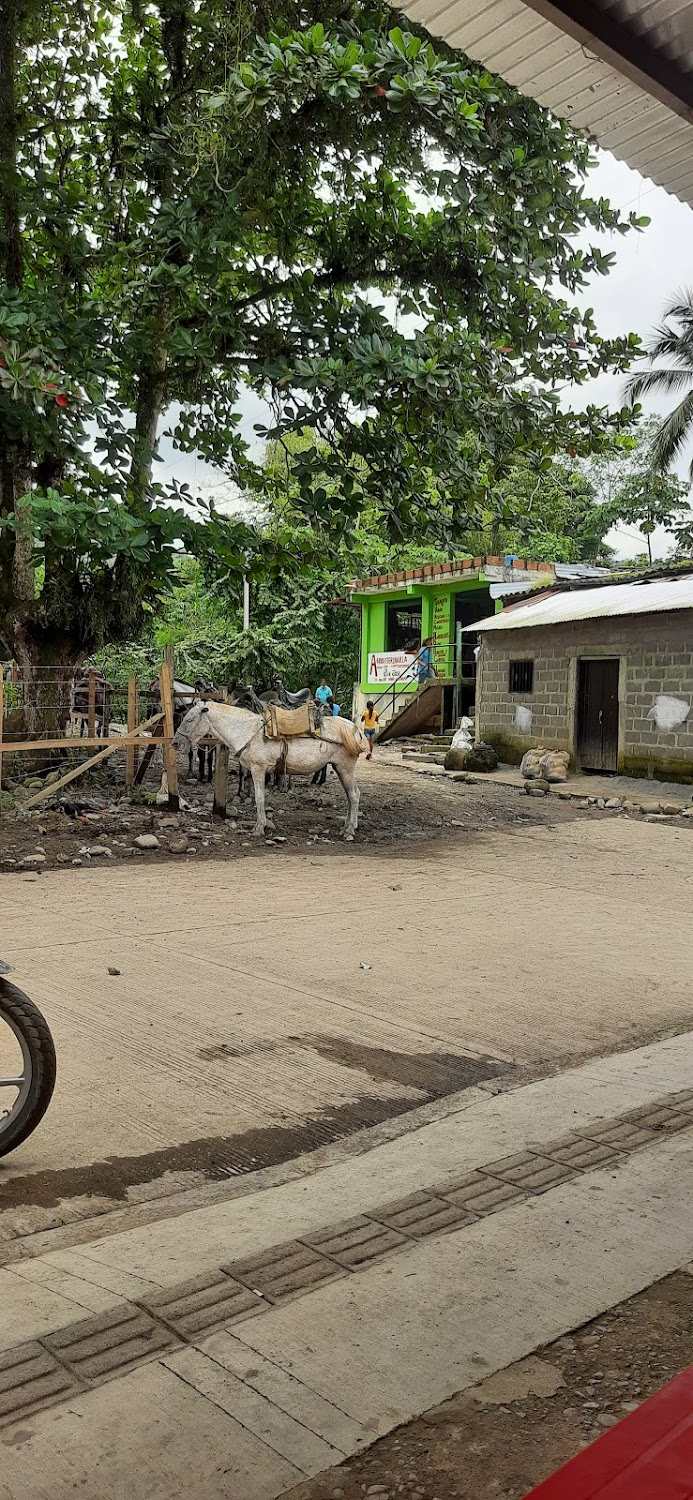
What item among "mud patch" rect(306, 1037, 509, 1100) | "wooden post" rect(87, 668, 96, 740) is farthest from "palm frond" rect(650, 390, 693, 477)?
"mud patch" rect(306, 1037, 509, 1100)

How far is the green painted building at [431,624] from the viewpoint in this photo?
26438 mm

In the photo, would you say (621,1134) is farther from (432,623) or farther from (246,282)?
(432,623)

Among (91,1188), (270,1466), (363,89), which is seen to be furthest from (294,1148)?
(363,89)

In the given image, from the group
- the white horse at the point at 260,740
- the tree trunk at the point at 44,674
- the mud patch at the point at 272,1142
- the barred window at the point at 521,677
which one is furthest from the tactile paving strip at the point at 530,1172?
the barred window at the point at 521,677

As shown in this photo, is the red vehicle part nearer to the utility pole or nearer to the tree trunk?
the tree trunk

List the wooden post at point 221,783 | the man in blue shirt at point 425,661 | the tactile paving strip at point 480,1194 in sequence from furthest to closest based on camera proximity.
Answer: the man in blue shirt at point 425,661
the wooden post at point 221,783
the tactile paving strip at point 480,1194

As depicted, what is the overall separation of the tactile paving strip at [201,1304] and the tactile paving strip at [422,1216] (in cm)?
57

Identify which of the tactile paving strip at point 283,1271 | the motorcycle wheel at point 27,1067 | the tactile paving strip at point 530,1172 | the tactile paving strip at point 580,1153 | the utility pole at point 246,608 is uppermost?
the utility pole at point 246,608

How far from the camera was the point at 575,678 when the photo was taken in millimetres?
19672

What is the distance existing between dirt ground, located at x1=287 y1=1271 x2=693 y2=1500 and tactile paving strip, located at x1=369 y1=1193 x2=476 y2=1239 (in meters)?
0.58

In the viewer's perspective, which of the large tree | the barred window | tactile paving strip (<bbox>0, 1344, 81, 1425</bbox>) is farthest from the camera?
the barred window

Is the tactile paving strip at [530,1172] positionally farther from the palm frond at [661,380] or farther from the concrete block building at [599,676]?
the palm frond at [661,380]

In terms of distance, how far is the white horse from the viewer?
11938 mm

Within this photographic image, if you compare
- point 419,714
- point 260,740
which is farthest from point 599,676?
point 260,740
